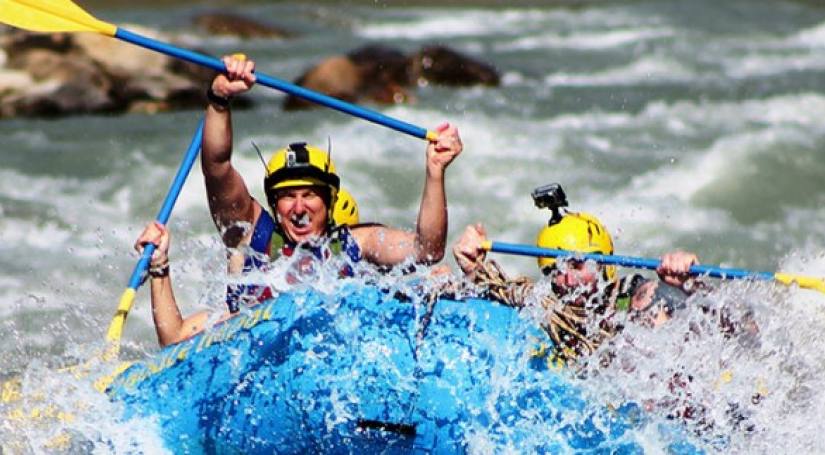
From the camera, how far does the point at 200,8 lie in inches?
793

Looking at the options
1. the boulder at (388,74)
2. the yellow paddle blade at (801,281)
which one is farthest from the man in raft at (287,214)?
the boulder at (388,74)

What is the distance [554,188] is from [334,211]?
1.07m

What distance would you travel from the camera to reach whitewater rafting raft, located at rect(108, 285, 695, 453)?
17.0ft

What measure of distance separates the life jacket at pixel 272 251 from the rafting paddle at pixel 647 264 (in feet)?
1.89

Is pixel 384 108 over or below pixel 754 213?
over

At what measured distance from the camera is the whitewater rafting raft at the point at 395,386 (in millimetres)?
5168

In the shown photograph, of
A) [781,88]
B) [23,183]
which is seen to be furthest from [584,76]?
[23,183]

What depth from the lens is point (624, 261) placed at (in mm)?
5496

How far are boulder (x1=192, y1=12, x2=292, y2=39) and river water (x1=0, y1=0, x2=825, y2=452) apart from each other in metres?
0.51

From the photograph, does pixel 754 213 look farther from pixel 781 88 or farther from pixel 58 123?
pixel 58 123

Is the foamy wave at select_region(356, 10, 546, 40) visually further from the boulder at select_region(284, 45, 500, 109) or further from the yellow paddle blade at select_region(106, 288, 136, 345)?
the yellow paddle blade at select_region(106, 288, 136, 345)

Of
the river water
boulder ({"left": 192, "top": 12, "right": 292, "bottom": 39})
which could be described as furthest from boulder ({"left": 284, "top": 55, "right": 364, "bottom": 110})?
boulder ({"left": 192, "top": 12, "right": 292, "bottom": 39})

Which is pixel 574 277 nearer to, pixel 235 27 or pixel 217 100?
pixel 217 100

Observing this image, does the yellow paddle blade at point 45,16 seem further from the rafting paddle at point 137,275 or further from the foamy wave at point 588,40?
the foamy wave at point 588,40
